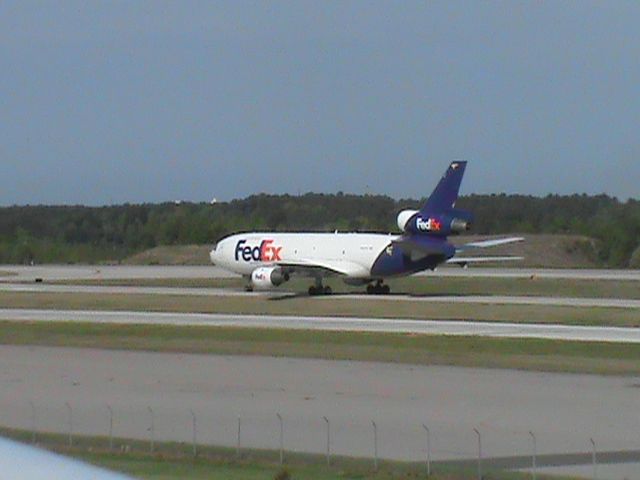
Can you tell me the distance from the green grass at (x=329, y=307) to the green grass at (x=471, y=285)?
10.3 metres

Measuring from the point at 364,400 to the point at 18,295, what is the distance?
4480cm

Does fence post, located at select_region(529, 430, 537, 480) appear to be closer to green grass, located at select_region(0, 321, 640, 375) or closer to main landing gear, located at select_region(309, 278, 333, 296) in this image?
green grass, located at select_region(0, 321, 640, 375)

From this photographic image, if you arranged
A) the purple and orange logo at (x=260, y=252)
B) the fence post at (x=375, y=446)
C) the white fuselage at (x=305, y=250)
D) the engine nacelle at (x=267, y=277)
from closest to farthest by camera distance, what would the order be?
the fence post at (x=375, y=446), the engine nacelle at (x=267, y=277), the white fuselage at (x=305, y=250), the purple and orange logo at (x=260, y=252)

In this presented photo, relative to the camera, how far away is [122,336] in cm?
4103

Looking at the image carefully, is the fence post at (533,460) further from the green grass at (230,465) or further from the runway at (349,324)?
the runway at (349,324)

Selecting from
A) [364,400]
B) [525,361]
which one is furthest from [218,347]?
[364,400]

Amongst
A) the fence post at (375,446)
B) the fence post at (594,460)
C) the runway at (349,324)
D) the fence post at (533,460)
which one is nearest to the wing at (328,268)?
the runway at (349,324)

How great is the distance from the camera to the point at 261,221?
143000 mm

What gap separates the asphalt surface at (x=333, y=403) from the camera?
1931 centimetres

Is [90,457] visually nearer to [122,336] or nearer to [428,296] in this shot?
[122,336]

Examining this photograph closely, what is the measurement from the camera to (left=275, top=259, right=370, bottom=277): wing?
64.9 metres

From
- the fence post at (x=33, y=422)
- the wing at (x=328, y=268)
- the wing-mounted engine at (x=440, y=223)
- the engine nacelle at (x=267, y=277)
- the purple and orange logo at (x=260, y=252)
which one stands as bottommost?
the fence post at (x=33, y=422)

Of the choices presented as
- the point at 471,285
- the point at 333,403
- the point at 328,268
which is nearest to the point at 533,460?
the point at 333,403

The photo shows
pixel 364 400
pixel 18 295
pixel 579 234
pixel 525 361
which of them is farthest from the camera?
pixel 579 234
